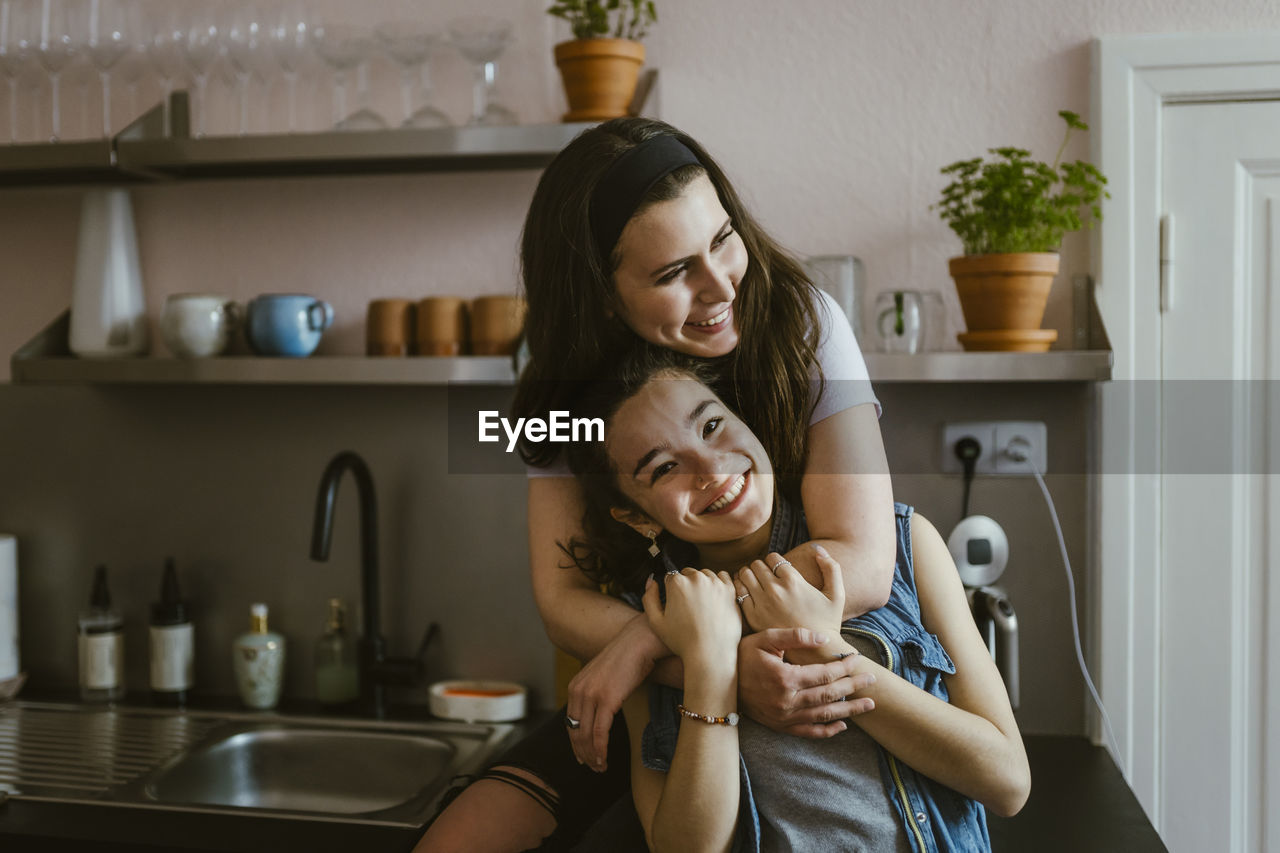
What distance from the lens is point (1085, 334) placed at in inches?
59.0

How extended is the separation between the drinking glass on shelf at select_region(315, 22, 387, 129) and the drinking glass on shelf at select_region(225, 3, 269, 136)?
9cm

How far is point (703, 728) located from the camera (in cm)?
74

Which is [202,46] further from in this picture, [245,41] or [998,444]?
[998,444]

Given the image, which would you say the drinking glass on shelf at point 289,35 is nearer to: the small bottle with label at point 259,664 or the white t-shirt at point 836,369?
the small bottle with label at point 259,664

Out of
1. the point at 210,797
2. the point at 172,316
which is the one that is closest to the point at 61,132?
the point at 172,316

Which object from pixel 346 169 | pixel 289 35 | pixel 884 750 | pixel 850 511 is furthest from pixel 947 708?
pixel 289 35

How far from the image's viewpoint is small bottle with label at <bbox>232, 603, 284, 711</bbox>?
1652 millimetres

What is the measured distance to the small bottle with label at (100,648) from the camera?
1.68m

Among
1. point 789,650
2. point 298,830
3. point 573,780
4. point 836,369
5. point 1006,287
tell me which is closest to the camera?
point 789,650

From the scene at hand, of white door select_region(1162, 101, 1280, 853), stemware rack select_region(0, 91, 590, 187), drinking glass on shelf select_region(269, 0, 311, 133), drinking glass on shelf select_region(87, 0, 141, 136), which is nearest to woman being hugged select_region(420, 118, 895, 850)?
stemware rack select_region(0, 91, 590, 187)

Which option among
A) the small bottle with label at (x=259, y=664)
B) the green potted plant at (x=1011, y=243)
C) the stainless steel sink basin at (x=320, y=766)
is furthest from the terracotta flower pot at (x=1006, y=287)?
the small bottle with label at (x=259, y=664)

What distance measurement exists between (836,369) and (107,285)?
132cm

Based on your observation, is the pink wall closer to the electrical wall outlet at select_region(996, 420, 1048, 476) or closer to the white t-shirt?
the electrical wall outlet at select_region(996, 420, 1048, 476)

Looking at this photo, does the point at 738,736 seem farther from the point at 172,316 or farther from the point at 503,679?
the point at 172,316
